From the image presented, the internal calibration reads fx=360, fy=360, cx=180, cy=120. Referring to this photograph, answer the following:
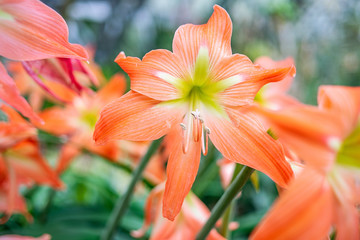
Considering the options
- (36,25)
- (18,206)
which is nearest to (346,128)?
(36,25)

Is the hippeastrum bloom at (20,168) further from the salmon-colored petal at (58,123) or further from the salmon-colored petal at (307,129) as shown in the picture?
the salmon-colored petal at (307,129)

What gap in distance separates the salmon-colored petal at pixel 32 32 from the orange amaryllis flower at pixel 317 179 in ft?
0.78

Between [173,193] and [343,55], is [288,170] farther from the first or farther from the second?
[343,55]

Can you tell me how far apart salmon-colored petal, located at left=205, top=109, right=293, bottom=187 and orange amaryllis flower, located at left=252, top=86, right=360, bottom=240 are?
0.07 meters

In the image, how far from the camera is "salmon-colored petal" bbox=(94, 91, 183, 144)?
1.33ft

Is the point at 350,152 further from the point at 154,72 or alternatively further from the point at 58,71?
the point at 58,71

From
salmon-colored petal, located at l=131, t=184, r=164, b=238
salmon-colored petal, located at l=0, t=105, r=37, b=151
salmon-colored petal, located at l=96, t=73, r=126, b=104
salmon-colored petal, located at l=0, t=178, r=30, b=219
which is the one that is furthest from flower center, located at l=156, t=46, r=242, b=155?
salmon-colored petal, located at l=96, t=73, r=126, b=104

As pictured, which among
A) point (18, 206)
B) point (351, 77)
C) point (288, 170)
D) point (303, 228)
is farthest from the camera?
point (351, 77)

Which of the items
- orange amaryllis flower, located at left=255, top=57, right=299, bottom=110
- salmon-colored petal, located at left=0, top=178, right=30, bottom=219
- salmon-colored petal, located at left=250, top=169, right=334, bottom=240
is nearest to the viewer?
salmon-colored petal, located at left=250, top=169, right=334, bottom=240

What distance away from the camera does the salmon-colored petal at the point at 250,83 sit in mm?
383

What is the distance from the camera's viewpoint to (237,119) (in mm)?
430

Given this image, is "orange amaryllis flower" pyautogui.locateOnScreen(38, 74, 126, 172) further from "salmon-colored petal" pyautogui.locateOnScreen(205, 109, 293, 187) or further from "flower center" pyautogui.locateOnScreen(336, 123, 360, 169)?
"flower center" pyautogui.locateOnScreen(336, 123, 360, 169)

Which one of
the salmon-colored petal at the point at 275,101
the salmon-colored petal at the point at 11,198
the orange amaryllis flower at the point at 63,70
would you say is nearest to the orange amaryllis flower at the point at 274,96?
Result: the salmon-colored petal at the point at 275,101

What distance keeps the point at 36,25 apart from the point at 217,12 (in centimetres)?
20
